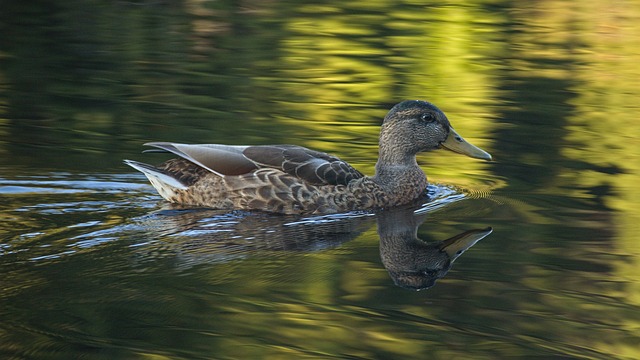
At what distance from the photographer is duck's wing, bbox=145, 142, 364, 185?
32.0 feet

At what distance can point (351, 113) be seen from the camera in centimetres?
1416

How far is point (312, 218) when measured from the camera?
9531 mm

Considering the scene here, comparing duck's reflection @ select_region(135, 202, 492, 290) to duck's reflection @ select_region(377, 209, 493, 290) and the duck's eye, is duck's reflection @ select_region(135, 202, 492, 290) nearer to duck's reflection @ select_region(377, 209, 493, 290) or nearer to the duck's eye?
duck's reflection @ select_region(377, 209, 493, 290)

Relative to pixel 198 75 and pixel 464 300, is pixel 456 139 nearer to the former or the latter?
pixel 464 300

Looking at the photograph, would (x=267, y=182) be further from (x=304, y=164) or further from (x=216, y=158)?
(x=216, y=158)

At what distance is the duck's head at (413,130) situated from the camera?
416 inches

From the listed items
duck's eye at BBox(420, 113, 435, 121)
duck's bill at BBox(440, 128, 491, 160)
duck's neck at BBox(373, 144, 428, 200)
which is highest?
duck's eye at BBox(420, 113, 435, 121)

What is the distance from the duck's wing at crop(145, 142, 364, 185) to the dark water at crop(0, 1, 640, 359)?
1.31 feet

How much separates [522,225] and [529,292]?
1.85m

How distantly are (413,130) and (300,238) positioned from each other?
7.03 feet

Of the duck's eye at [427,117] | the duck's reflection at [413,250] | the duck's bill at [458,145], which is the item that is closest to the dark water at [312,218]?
the duck's reflection at [413,250]

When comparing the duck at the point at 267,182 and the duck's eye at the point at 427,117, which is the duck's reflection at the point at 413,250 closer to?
A: the duck at the point at 267,182

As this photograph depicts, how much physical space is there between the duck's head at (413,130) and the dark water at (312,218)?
20.4 inches

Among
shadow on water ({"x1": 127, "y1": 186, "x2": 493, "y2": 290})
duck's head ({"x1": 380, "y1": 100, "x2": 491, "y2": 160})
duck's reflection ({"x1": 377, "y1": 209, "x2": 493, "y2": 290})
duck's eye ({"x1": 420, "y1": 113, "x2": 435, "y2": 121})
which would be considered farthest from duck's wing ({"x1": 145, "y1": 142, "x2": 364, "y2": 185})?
duck's eye ({"x1": 420, "y1": 113, "x2": 435, "y2": 121})
